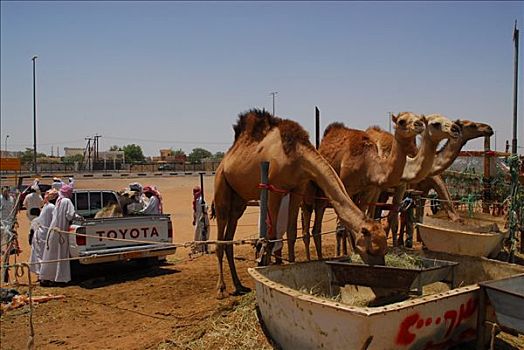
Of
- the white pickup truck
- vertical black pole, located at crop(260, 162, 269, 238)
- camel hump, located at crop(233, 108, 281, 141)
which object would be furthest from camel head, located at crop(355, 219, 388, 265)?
the white pickup truck

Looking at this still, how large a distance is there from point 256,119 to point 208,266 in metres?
3.84

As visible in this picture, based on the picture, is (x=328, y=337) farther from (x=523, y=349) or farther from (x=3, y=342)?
(x=3, y=342)

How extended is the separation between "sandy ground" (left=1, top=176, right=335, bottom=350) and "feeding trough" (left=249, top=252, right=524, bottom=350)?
0.64m

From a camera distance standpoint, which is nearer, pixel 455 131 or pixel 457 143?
pixel 455 131

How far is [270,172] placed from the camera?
744cm

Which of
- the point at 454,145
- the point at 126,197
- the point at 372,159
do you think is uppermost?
→ the point at 454,145

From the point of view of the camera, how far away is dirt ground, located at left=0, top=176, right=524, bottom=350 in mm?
5789

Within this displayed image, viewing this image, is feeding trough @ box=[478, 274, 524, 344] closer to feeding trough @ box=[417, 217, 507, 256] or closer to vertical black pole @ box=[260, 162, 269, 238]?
vertical black pole @ box=[260, 162, 269, 238]

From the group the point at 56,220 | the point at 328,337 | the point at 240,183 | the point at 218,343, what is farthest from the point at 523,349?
the point at 56,220

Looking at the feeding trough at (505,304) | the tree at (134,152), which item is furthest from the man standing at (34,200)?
the tree at (134,152)

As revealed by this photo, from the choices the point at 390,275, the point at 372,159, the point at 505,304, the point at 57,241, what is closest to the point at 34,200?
the point at 57,241

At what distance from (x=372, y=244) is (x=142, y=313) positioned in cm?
362

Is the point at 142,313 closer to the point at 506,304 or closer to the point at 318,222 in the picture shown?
the point at 318,222

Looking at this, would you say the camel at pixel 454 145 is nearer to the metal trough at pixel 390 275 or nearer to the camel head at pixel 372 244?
the metal trough at pixel 390 275
